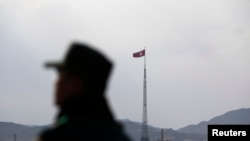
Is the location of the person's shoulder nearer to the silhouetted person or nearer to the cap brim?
the silhouetted person

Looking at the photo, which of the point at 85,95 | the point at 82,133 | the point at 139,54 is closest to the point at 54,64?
the point at 85,95

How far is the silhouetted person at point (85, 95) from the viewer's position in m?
2.77

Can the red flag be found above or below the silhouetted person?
above

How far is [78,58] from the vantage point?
114 inches

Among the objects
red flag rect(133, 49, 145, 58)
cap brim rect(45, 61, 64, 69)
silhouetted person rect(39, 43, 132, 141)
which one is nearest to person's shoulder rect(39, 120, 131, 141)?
silhouetted person rect(39, 43, 132, 141)

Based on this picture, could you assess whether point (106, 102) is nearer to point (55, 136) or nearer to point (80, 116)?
point (80, 116)

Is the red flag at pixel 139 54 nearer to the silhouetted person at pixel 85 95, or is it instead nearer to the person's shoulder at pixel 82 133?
the silhouetted person at pixel 85 95

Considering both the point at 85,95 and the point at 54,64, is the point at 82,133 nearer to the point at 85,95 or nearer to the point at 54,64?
the point at 85,95

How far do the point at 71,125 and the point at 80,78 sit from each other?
27 cm

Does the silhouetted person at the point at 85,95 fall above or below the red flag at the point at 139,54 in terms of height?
below

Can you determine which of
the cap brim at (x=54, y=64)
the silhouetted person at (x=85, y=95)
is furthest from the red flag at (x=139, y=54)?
the silhouetted person at (x=85, y=95)

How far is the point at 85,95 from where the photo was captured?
2869mm

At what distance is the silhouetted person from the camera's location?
2.77 meters

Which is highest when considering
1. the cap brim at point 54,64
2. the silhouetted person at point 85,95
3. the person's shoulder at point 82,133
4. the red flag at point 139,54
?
the red flag at point 139,54
